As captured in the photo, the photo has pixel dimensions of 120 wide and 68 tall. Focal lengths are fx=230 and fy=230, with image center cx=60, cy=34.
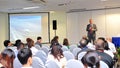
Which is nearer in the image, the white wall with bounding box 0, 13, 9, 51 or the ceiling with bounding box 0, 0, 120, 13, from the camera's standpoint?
the ceiling with bounding box 0, 0, 120, 13

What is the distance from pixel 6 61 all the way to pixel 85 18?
40.2ft

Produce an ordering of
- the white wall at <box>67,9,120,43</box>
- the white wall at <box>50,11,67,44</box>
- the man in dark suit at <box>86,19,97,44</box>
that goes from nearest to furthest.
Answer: the man in dark suit at <box>86,19,97,44</box> < the white wall at <box>67,9,120,43</box> < the white wall at <box>50,11,67,44</box>

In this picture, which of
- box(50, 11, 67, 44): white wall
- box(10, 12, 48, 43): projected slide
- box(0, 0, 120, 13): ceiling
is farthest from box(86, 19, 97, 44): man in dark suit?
box(10, 12, 48, 43): projected slide

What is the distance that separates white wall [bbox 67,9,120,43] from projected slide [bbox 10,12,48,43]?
221 cm

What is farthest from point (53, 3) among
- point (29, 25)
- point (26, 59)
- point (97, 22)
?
point (26, 59)

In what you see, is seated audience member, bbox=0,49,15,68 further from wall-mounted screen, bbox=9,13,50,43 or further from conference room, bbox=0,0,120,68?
wall-mounted screen, bbox=9,13,50,43

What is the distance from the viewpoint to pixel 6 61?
264 cm

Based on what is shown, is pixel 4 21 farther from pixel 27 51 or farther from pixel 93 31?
pixel 27 51

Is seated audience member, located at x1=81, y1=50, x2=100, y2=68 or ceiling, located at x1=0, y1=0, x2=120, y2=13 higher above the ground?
ceiling, located at x1=0, y1=0, x2=120, y2=13

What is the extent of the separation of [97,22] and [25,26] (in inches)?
204

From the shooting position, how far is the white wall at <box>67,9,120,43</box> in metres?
13.5

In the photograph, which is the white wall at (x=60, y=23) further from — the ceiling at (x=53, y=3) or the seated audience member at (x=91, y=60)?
the seated audience member at (x=91, y=60)

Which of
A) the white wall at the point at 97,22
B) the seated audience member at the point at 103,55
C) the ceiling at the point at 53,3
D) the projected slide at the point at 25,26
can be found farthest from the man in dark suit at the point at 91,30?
the seated audience member at the point at 103,55

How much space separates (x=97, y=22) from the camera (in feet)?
46.3
